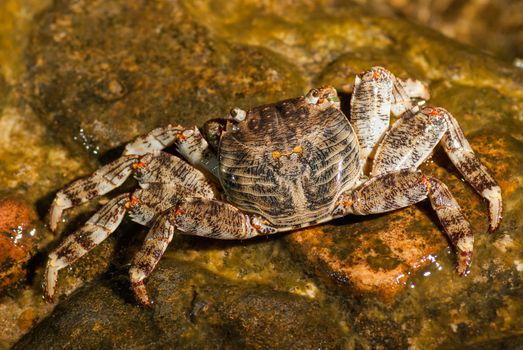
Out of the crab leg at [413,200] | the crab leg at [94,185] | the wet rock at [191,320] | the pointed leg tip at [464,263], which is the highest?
the crab leg at [413,200]

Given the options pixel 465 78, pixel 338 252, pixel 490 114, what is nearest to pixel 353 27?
pixel 465 78

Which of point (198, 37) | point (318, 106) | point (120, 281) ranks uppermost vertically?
point (318, 106)

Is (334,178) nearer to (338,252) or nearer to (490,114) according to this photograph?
(338,252)

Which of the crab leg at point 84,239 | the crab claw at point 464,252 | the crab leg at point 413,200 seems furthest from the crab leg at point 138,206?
the crab claw at point 464,252

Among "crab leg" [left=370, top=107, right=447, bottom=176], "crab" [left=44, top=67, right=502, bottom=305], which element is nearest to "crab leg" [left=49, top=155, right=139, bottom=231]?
"crab" [left=44, top=67, right=502, bottom=305]

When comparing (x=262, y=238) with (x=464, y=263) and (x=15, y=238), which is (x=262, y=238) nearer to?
(x=464, y=263)

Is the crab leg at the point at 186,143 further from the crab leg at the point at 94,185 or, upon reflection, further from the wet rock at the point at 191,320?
the wet rock at the point at 191,320
